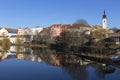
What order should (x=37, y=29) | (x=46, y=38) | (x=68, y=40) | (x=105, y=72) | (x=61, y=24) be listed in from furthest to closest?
(x=37, y=29) → (x=61, y=24) → (x=46, y=38) → (x=68, y=40) → (x=105, y=72)

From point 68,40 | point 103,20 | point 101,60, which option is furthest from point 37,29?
point 101,60

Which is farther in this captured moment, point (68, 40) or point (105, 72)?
point (68, 40)

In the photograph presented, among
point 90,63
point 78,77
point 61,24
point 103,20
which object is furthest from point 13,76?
point 61,24

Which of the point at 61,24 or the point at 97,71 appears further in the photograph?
the point at 61,24

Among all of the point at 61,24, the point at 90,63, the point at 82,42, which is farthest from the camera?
the point at 61,24

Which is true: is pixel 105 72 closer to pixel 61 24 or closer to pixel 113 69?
pixel 113 69

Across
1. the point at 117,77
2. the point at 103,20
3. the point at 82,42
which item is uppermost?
the point at 103,20

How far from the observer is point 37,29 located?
8812 cm

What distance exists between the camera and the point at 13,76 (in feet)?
60.7

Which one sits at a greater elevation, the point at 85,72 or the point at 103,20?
the point at 103,20

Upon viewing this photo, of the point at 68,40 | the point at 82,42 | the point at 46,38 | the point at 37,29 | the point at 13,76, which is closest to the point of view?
the point at 13,76

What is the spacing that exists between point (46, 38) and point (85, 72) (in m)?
43.3

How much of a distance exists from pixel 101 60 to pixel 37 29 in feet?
208

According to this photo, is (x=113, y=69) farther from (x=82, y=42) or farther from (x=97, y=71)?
(x=82, y=42)
